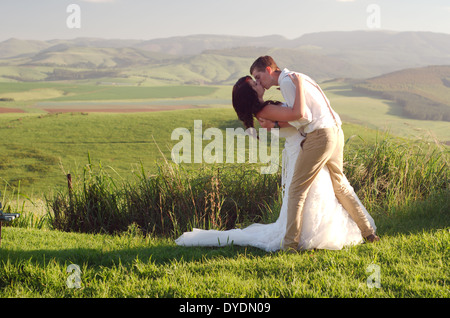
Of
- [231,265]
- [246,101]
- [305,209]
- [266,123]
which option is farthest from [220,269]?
[246,101]

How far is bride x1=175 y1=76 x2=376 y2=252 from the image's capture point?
400cm

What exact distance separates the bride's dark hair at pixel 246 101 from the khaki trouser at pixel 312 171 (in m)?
0.57

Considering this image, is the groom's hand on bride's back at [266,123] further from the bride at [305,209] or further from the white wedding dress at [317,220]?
the white wedding dress at [317,220]

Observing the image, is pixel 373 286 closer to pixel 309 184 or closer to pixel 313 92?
pixel 309 184

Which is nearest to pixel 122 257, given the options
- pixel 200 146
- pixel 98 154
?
pixel 98 154

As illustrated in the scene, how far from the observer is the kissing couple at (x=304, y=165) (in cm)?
397

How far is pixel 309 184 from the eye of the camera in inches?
163

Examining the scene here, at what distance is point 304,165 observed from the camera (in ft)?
13.4

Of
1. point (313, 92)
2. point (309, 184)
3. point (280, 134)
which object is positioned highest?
point (313, 92)

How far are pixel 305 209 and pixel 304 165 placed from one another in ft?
1.54

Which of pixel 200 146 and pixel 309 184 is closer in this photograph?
pixel 309 184
